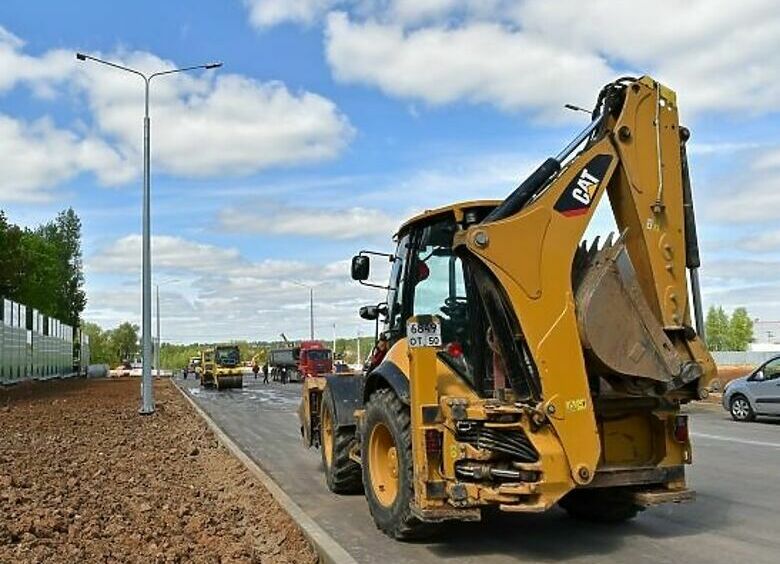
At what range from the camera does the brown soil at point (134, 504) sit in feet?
Result: 24.8

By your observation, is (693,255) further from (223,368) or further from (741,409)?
(223,368)

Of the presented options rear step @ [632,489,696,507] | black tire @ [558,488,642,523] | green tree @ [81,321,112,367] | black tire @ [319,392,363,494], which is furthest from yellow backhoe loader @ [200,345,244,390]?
green tree @ [81,321,112,367]

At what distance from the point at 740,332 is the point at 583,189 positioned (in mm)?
107026

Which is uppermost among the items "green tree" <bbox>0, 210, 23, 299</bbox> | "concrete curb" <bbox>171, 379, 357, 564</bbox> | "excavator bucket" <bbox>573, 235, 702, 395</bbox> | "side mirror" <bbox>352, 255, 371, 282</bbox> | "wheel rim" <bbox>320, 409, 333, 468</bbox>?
"green tree" <bbox>0, 210, 23, 299</bbox>

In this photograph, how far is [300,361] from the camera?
60812 millimetres

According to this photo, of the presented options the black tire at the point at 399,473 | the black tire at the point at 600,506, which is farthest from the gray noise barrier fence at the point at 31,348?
the black tire at the point at 600,506

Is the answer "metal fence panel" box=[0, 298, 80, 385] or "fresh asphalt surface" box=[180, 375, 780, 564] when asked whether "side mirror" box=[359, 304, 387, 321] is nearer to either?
"fresh asphalt surface" box=[180, 375, 780, 564]

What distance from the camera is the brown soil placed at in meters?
7.56

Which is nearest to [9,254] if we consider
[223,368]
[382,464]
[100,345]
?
[223,368]

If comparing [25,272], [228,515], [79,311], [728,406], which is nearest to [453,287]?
[228,515]

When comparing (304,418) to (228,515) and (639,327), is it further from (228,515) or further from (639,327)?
(639,327)

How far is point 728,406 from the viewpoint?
21391 millimetres

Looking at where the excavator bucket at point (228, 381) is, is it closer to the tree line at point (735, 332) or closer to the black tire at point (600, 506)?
the black tire at point (600, 506)

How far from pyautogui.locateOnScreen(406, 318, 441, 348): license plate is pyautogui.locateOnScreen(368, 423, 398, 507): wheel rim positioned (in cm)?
117
